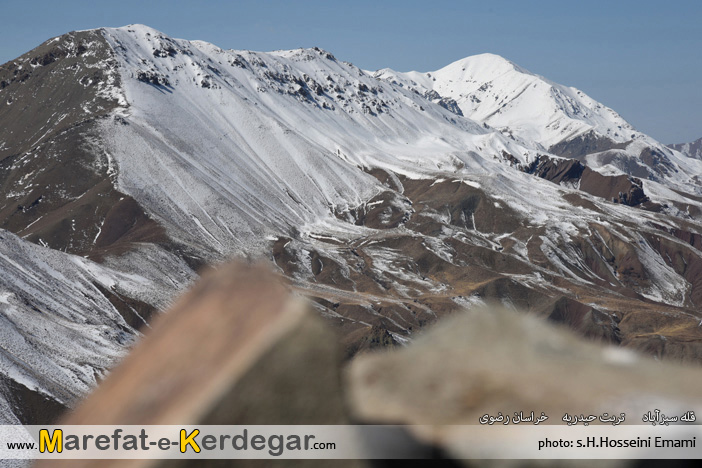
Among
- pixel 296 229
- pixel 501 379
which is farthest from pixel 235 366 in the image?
pixel 296 229

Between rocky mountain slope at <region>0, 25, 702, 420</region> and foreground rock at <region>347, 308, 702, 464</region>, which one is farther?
rocky mountain slope at <region>0, 25, 702, 420</region>

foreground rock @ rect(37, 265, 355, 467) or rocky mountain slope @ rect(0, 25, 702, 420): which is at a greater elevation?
rocky mountain slope @ rect(0, 25, 702, 420)

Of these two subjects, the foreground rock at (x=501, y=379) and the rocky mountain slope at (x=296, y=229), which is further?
the rocky mountain slope at (x=296, y=229)

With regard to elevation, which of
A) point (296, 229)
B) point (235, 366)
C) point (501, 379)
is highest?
point (296, 229)

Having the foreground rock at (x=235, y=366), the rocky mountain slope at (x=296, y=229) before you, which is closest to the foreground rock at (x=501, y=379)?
the foreground rock at (x=235, y=366)

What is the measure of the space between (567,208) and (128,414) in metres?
191

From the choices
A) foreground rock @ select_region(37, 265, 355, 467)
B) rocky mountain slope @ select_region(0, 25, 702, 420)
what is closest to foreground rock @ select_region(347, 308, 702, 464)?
foreground rock @ select_region(37, 265, 355, 467)

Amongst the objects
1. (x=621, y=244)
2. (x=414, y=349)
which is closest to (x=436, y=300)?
(x=621, y=244)

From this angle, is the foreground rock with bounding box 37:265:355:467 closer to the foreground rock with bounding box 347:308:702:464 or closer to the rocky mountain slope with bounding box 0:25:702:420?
the foreground rock with bounding box 347:308:702:464

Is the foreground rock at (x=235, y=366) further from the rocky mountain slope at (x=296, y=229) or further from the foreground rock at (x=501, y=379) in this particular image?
the rocky mountain slope at (x=296, y=229)

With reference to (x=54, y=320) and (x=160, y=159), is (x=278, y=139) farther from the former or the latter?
(x=54, y=320)

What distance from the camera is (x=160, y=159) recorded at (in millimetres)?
160750

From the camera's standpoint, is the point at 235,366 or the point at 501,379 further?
the point at 501,379

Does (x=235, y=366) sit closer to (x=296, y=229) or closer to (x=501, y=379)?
(x=501, y=379)
